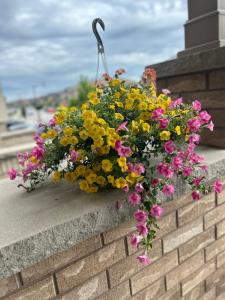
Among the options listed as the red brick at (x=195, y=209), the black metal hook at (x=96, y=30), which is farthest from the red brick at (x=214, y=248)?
the black metal hook at (x=96, y=30)

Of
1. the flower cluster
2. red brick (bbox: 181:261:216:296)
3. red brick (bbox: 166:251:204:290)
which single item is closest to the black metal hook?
Result: the flower cluster

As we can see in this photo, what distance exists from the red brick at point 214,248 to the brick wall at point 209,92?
589 mm

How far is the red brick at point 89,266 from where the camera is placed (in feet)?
3.46

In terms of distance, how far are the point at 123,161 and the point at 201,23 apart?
1.27 m

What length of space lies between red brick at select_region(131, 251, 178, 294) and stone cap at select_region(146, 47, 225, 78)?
103cm

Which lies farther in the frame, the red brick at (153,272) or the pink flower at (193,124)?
the red brick at (153,272)

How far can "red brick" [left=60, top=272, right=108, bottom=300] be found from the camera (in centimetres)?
109

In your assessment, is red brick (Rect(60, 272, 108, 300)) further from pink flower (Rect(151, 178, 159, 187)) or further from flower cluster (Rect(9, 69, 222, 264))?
pink flower (Rect(151, 178, 159, 187))

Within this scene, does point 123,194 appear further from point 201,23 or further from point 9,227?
point 201,23

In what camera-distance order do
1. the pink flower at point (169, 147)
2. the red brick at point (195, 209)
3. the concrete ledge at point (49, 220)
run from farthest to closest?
the red brick at point (195, 209) → the pink flower at point (169, 147) → the concrete ledge at point (49, 220)

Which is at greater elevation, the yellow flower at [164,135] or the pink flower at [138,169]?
the yellow flower at [164,135]

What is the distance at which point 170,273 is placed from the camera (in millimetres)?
1447

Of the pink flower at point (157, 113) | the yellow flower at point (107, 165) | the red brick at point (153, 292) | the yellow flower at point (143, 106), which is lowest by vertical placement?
the red brick at point (153, 292)

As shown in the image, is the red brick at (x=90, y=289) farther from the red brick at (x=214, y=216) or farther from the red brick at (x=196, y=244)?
the red brick at (x=214, y=216)
